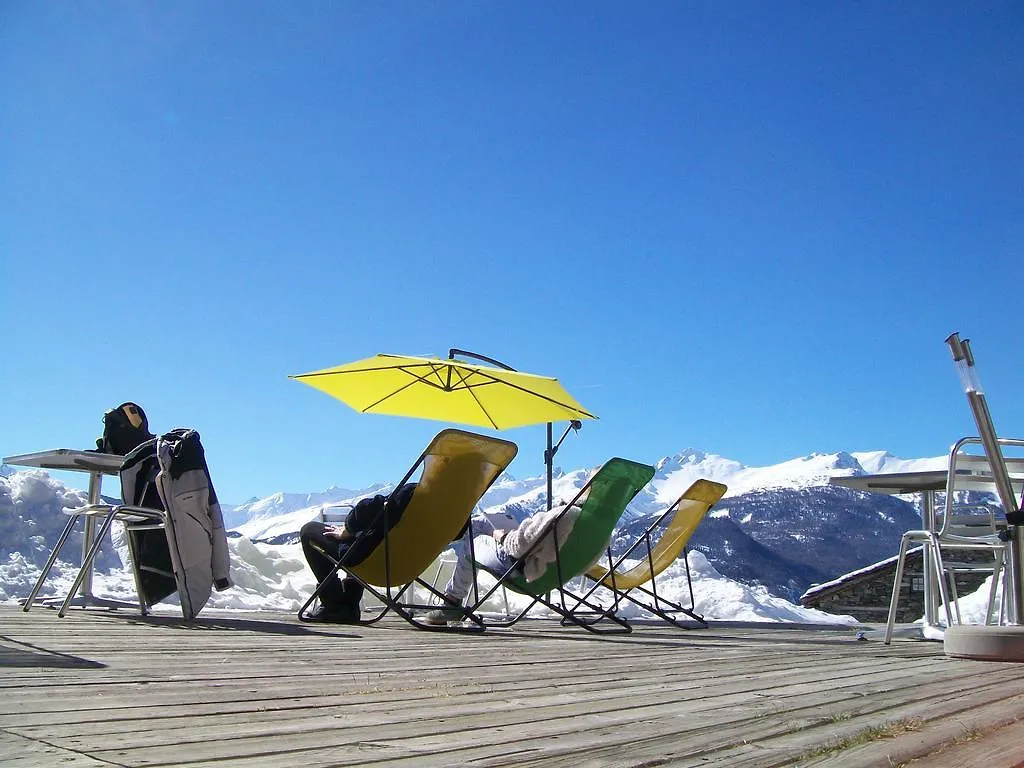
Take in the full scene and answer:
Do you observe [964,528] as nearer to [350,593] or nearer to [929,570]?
[929,570]

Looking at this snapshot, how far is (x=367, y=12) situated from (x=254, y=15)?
0.95 m

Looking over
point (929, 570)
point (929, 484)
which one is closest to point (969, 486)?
point (929, 484)

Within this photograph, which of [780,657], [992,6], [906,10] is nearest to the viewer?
[780,657]

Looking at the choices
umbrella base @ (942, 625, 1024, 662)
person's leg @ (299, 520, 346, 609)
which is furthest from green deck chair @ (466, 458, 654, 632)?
umbrella base @ (942, 625, 1024, 662)

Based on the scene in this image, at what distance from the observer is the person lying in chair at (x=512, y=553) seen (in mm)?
4838

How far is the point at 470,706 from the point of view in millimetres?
1688

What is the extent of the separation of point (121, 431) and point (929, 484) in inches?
188

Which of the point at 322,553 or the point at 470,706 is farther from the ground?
the point at 322,553

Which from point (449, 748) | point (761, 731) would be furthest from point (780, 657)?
point (449, 748)

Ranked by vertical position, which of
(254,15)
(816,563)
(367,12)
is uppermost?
(367,12)

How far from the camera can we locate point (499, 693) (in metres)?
1.91

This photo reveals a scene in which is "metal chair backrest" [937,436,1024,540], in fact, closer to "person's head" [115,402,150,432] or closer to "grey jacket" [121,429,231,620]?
"grey jacket" [121,429,231,620]

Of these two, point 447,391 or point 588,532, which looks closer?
point 588,532

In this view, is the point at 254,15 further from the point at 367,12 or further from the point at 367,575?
the point at 367,575
